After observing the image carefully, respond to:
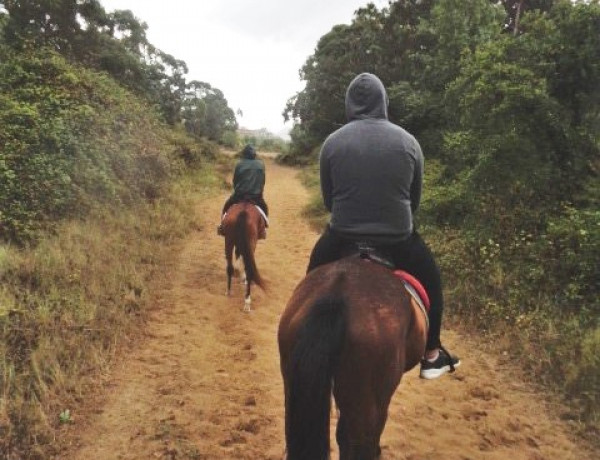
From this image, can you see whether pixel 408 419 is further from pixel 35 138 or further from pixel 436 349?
pixel 35 138

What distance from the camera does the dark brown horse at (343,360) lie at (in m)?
2.26

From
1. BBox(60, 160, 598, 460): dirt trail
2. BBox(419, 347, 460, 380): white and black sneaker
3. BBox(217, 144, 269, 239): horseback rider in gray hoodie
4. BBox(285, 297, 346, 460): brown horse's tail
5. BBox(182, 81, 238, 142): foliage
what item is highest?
BBox(182, 81, 238, 142): foliage

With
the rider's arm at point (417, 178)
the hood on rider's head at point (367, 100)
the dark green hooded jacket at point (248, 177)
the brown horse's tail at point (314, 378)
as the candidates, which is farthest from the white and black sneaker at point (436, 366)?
the dark green hooded jacket at point (248, 177)

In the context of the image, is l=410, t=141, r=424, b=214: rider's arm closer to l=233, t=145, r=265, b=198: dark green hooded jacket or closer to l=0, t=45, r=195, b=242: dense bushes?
l=233, t=145, r=265, b=198: dark green hooded jacket

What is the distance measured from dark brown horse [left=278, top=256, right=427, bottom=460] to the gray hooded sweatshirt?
17.7 inches

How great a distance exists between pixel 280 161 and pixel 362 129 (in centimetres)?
2614

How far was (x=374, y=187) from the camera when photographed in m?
2.85

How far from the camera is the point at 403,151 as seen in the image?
2893 millimetres

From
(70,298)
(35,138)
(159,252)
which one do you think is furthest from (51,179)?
(70,298)

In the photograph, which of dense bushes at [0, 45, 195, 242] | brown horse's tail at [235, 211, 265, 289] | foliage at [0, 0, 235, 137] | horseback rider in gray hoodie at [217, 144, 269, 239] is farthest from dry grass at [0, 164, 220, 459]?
foliage at [0, 0, 235, 137]

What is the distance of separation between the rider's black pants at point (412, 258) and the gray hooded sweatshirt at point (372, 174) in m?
0.10

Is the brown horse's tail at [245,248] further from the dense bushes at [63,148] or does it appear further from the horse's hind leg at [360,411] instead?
the horse's hind leg at [360,411]

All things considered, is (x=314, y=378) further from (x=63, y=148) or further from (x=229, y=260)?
(x=63, y=148)

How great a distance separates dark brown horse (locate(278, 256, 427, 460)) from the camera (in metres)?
2.26
